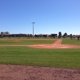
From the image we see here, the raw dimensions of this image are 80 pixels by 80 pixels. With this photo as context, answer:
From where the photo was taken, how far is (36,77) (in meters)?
6.88

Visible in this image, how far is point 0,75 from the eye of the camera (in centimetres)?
716

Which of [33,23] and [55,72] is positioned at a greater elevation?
[33,23]

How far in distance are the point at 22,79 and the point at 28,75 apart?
0.59 meters

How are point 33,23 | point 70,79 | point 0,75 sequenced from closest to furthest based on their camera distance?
point 70,79
point 0,75
point 33,23

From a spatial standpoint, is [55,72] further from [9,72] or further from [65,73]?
[9,72]

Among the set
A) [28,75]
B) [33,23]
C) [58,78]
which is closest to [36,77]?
[28,75]

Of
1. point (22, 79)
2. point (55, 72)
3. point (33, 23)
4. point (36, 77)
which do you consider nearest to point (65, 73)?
point (55, 72)

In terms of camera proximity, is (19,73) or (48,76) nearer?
(48,76)

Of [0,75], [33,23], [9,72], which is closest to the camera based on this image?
[0,75]

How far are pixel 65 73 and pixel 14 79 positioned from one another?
92.2 inches

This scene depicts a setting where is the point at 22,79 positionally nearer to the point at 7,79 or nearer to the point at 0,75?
the point at 7,79

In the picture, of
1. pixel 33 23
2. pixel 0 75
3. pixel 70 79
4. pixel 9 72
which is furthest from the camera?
pixel 33 23

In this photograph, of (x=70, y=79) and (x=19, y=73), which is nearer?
(x=70, y=79)

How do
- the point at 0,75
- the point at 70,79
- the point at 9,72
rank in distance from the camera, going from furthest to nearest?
1. the point at 9,72
2. the point at 0,75
3. the point at 70,79
